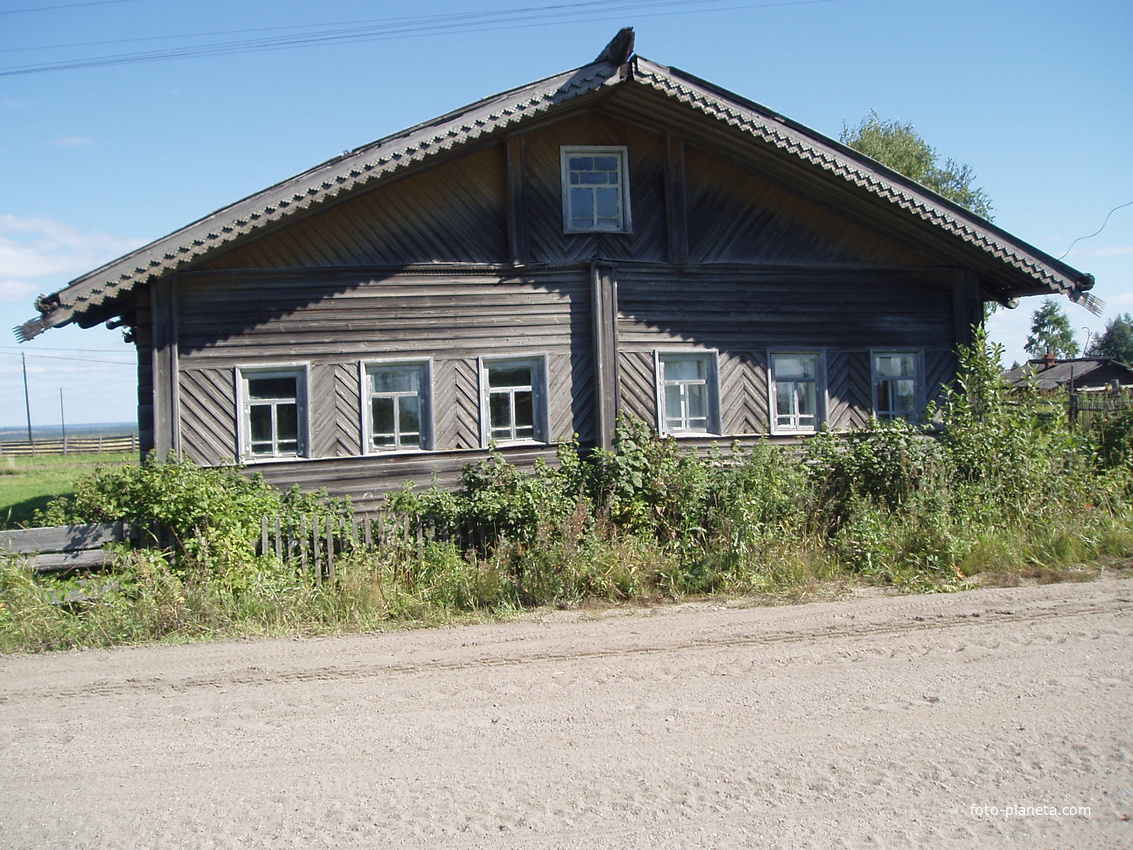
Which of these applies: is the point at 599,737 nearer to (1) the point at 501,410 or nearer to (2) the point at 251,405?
(1) the point at 501,410

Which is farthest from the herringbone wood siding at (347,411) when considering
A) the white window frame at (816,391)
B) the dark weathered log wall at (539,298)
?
the white window frame at (816,391)

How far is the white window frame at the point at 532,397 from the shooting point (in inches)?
483

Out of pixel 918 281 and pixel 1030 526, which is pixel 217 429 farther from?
pixel 918 281

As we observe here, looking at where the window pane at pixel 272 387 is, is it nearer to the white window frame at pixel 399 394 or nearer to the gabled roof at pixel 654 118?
the white window frame at pixel 399 394

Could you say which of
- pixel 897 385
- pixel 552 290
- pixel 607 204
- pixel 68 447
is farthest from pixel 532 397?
pixel 68 447

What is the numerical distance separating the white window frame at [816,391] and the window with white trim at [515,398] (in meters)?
3.94

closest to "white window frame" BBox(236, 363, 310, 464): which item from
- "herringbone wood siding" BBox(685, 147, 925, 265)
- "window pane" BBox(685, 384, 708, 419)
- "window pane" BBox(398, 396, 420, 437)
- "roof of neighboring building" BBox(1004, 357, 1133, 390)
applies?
"window pane" BBox(398, 396, 420, 437)

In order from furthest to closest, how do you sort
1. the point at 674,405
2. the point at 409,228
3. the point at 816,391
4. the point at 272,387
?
the point at 816,391, the point at 674,405, the point at 409,228, the point at 272,387

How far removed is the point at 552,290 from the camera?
41.2ft

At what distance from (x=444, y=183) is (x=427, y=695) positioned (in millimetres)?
8651

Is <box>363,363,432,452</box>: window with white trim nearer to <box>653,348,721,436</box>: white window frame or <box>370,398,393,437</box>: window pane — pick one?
<box>370,398,393,437</box>: window pane

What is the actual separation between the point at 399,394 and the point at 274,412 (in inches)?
70.9

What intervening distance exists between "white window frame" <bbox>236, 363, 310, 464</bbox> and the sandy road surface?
497cm

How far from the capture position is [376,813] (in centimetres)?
394
